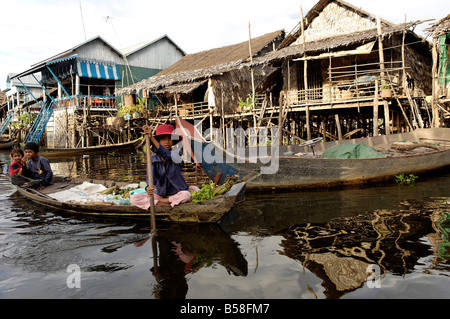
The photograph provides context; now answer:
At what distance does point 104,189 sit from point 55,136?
19.5 m

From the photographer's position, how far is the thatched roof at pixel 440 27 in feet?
36.2

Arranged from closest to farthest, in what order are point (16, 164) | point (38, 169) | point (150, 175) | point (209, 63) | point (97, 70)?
point (150, 175), point (16, 164), point (38, 169), point (209, 63), point (97, 70)

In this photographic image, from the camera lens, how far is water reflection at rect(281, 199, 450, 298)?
11.1ft

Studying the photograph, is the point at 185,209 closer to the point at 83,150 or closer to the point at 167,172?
the point at 167,172

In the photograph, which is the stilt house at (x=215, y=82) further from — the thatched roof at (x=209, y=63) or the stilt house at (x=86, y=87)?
the stilt house at (x=86, y=87)

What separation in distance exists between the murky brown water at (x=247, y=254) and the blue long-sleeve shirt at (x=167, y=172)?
0.60 m

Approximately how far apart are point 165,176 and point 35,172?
449cm

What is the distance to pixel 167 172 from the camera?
4848 mm

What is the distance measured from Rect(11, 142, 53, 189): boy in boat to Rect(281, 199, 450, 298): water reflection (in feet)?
18.9

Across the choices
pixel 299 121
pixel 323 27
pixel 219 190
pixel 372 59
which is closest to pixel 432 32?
pixel 372 59

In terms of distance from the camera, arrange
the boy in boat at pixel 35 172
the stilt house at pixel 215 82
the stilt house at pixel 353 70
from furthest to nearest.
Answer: the stilt house at pixel 215 82 < the stilt house at pixel 353 70 < the boy in boat at pixel 35 172

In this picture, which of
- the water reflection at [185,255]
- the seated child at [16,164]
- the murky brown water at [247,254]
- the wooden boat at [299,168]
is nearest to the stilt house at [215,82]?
the wooden boat at [299,168]

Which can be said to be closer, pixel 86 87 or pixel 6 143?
pixel 86 87

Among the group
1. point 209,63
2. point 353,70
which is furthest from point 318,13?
point 209,63
